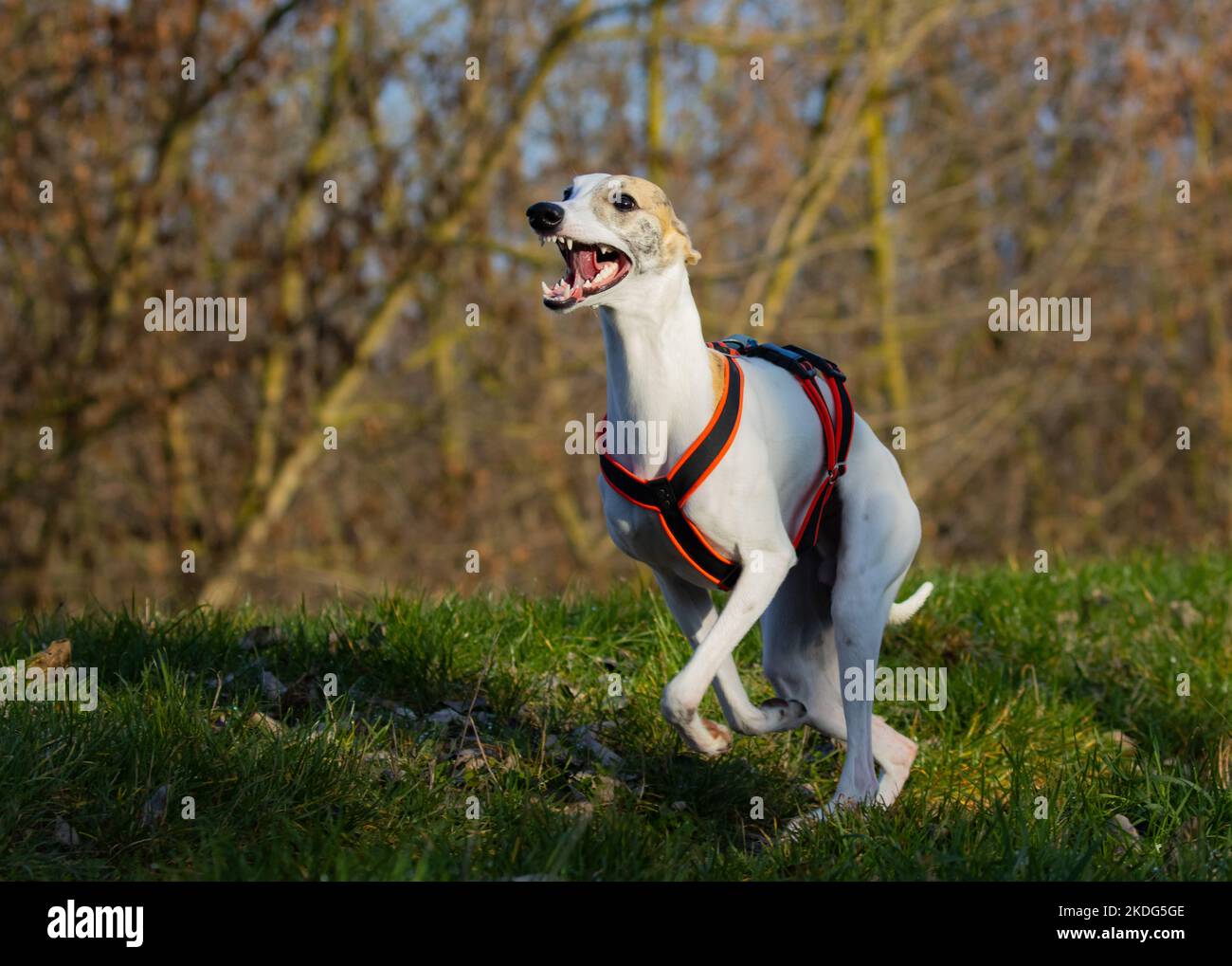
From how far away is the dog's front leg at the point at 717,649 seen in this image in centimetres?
380

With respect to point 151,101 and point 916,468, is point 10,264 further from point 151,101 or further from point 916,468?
point 916,468

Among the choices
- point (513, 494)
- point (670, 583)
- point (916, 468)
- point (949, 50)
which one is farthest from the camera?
point (949, 50)

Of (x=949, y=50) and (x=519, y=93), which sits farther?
(x=949, y=50)

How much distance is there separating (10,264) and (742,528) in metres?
9.36

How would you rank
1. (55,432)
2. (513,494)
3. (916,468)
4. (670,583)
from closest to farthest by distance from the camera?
(670,583) → (55,432) → (513,494) → (916,468)

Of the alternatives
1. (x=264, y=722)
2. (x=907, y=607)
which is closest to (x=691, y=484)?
(x=907, y=607)

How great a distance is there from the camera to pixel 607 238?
3.71 meters

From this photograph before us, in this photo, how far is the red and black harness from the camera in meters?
3.86

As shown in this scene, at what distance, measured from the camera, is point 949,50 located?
1562 centimetres

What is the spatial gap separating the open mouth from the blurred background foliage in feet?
14.8

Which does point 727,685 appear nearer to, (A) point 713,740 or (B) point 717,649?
(A) point 713,740
